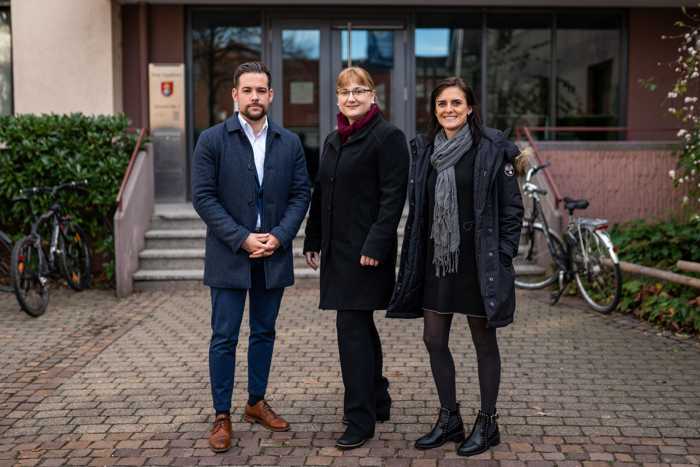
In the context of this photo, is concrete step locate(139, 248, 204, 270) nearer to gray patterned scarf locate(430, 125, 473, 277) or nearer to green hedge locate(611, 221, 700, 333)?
green hedge locate(611, 221, 700, 333)

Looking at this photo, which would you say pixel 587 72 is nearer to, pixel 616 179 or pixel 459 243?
pixel 616 179

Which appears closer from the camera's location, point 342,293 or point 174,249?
point 342,293

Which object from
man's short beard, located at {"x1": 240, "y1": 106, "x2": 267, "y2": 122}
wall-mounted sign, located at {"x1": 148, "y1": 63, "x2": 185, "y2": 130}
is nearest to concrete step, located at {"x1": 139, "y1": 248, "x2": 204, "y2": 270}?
wall-mounted sign, located at {"x1": 148, "y1": 63, "x2": 185, "y2": 130}

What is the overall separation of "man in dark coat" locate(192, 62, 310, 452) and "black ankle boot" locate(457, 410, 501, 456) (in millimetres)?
1028

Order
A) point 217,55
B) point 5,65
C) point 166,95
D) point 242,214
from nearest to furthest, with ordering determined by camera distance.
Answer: point 242,214, point 166,95, point 5,65, point 217,55

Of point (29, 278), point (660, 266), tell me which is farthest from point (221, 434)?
point (660, 266)

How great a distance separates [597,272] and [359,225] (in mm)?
4177

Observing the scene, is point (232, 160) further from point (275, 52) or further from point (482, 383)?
point (275, 52)

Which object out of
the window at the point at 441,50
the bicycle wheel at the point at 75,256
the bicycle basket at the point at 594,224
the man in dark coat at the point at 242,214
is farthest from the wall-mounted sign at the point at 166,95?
the man in dark coat at the point at 242,214

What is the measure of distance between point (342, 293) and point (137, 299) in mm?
4785

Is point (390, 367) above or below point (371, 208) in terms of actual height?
below

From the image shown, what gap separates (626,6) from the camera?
460 inches

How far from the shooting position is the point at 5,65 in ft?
37.8

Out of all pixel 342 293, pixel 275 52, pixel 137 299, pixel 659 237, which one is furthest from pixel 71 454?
pixel 275 52
